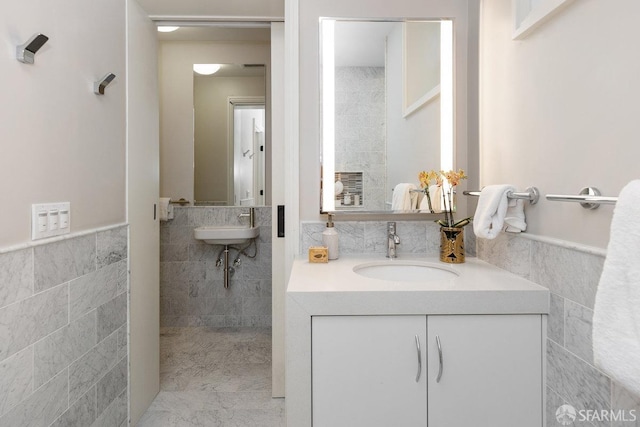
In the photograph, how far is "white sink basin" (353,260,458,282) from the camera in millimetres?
1622

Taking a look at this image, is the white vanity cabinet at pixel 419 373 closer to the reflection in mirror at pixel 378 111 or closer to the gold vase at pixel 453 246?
the gold vase at pixel 453 246

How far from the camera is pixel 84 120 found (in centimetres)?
145

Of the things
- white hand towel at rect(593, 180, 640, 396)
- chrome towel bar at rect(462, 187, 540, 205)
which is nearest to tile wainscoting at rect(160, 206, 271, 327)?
chrome towel bar at rect(462, 187, 540, 205)

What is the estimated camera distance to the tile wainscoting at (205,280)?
3205 millimetres

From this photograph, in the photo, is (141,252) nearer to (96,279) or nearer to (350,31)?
(96,279)

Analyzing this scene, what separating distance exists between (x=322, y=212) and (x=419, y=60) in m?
0.84

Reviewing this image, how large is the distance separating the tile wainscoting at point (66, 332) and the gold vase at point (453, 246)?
144 cm

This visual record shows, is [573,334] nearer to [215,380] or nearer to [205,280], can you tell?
[215,380]

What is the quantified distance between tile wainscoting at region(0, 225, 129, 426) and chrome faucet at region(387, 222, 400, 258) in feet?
3.99

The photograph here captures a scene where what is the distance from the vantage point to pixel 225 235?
2898 millimetres

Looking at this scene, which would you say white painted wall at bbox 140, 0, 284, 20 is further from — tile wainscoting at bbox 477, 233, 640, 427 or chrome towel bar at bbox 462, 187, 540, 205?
tile wainscoting at bbox 477, 233, 640, 427

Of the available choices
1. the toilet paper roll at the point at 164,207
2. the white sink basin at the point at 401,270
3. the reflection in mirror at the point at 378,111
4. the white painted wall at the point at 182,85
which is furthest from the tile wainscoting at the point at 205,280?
the white sink basin at the point at 401,270

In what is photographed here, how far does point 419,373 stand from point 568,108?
0.91 m

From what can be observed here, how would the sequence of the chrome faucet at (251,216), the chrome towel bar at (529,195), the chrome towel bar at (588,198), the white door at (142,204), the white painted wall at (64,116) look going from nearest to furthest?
the chrome towel bar at (588,198) → the white painted wall at (64,116) → the chrome towel bar at (529,195) → the white door at (142,204) → the chrome faucet at (251,216)
